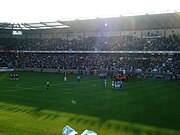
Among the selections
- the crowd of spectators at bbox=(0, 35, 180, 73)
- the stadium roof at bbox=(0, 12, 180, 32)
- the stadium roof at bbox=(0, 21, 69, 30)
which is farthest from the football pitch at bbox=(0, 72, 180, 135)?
the stadium roof at bbox=(0, 21, 69, 30)

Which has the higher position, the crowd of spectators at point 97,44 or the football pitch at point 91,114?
the crowd of spectators at point 97,44

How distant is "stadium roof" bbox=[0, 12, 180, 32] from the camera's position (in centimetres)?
5894

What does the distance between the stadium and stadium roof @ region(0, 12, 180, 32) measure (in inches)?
8.0

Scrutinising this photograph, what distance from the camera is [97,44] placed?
7156cm

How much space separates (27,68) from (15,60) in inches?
328

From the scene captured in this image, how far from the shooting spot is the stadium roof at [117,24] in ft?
193

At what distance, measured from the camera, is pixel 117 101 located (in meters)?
26.7

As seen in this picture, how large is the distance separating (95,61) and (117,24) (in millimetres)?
10196

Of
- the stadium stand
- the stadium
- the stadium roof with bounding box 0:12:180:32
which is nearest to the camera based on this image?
the stadium

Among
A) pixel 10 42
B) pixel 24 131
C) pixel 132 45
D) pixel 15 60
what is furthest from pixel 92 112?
pixel 10 42

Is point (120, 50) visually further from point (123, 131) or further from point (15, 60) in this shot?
point (123, 131)

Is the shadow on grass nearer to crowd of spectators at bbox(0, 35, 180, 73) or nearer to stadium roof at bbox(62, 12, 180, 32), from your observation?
crowd of spectators at bbox(0, 35, 180, 73)

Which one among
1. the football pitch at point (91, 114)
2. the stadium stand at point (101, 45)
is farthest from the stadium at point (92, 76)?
the stadium stand at point (101, 45)

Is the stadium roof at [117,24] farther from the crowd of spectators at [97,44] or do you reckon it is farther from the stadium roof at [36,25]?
the crowd of spectators at [97,44]
